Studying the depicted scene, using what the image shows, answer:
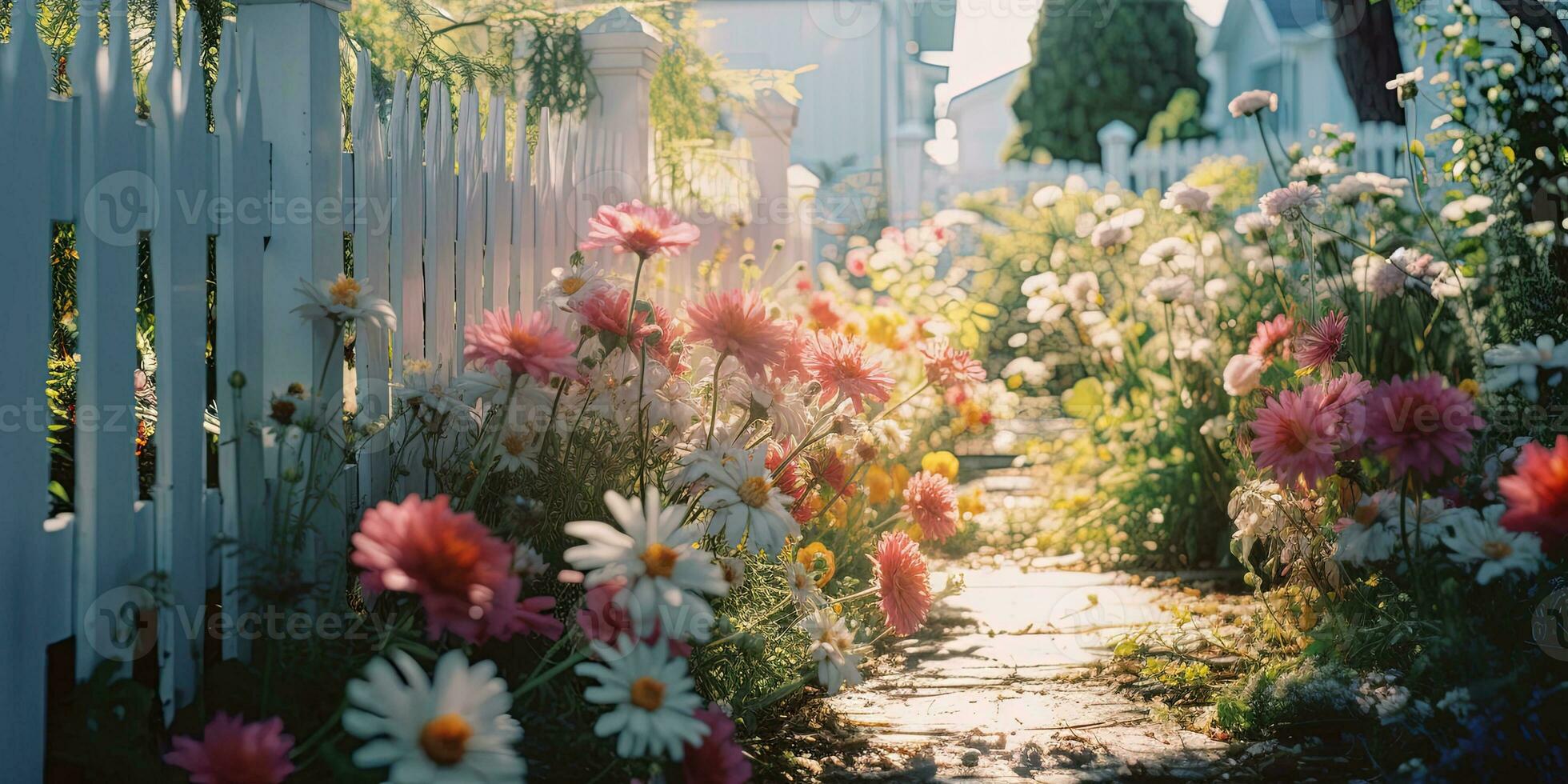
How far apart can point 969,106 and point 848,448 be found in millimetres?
22320

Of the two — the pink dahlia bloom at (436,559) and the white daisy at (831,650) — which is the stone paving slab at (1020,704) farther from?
the pink dahlia bloom at (436,559)

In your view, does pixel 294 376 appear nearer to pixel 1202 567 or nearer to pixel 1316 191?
pixel 1316 191

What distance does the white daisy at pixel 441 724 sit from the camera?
1.20 meters

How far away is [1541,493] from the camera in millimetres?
1546

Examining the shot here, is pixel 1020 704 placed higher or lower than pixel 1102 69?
lower

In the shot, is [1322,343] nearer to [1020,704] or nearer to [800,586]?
[1020,704]

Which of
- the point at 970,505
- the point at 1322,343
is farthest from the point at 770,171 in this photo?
the point at 1322,343

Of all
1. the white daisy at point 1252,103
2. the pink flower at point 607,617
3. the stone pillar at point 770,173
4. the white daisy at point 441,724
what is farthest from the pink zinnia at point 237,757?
the stone pillar at point 770,173

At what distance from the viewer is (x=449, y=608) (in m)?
1.29

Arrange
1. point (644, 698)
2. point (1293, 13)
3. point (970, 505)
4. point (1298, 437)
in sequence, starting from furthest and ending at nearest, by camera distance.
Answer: point (1293, 13), point (970, 505), point (1298, 437), point (644, 698)

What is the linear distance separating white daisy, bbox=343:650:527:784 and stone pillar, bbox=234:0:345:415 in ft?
2.61

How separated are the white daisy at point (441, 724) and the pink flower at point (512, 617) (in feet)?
0.30

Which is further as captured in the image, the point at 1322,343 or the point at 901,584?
the point at 1322,343

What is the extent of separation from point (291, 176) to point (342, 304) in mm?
239
